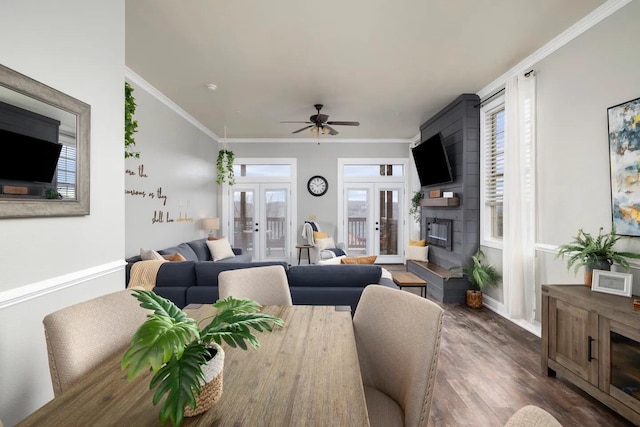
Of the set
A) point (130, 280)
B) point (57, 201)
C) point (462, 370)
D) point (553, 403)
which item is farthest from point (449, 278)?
point (57, 201)

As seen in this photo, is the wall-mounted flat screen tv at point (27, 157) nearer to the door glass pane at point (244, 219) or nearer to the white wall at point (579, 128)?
the white wall at point (579, 128)

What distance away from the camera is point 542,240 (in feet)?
10.7

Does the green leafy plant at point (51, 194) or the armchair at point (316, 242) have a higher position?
the green leafy plant at point (51, 194)

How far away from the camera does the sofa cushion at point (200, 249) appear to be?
5.15m

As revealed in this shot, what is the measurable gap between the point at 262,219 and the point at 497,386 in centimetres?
576

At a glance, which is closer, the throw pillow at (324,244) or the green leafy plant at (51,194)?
the green leafy plant at (51,194)

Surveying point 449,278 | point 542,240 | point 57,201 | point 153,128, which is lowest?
point 449,278

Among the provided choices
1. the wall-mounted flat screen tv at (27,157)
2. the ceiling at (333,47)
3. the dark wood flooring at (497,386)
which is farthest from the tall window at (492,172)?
the wall-mounted flat screen tv at (27,157)

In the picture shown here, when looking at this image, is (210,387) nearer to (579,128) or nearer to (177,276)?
(177,276)

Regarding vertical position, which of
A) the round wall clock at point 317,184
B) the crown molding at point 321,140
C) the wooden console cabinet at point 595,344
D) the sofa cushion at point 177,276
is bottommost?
the wooden console cabinet at point 595,344

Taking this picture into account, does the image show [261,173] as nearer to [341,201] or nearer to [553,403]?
[341,201]

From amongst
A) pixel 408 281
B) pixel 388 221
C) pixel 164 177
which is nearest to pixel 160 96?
pixel 164 177

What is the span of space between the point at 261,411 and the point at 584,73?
364cm

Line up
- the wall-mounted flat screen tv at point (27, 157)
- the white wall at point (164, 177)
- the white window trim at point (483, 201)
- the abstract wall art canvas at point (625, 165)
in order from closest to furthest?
the wall-mounted flat screen tv at point (27, 157) → the abstract wall art canvas at point (625, 165) → the white wall at point (164, 177) → the white window trim at point (483, 201)
